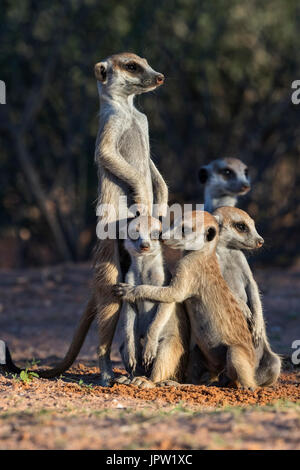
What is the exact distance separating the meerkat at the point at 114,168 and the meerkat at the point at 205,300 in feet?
0.72

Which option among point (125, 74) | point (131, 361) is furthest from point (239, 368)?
point (125, 74)

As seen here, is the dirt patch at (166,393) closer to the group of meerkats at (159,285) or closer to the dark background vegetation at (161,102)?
the group of meerkats at (159,285)

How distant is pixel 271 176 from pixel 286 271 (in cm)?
194

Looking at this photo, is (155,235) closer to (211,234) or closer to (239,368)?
(211,234)

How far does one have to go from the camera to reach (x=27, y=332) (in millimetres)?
8008

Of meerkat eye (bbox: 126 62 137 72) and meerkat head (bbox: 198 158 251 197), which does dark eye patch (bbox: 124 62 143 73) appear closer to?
meerkat eye (bbox: 126 62 137 72)

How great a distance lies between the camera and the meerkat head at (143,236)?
177 inches

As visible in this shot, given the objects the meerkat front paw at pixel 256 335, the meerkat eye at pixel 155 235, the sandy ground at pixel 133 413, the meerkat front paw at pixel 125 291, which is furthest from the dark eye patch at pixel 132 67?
the sandy ground at pixel 133 413

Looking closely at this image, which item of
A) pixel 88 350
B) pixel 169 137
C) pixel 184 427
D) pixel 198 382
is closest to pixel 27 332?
pixel 88 350

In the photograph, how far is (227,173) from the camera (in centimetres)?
655

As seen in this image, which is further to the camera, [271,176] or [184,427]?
[271,176]

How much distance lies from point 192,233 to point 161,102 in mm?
8991

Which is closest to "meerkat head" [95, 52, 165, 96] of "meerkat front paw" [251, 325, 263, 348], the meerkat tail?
the meerkat tail
